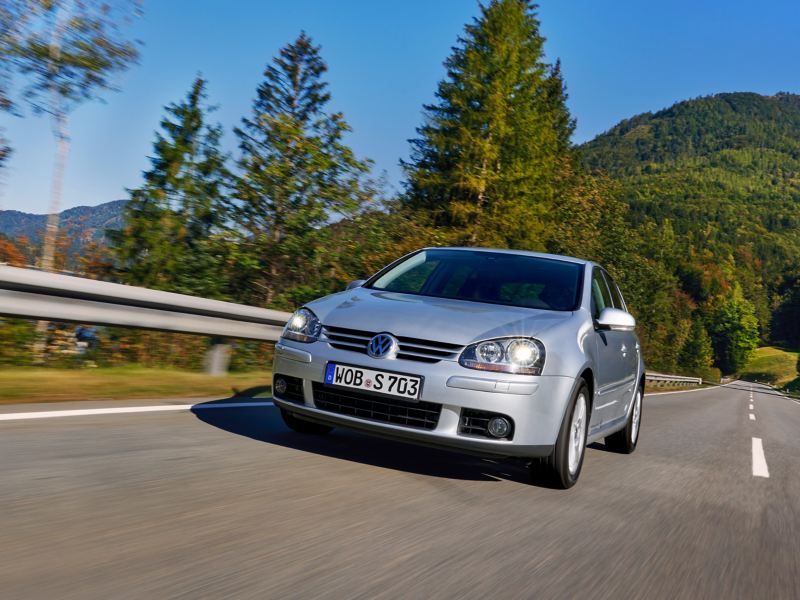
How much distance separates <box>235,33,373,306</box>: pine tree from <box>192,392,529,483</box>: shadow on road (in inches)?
323

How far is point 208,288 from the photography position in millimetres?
12883

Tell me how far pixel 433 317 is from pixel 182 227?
975 centimetres

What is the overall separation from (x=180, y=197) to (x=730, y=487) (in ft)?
34.1

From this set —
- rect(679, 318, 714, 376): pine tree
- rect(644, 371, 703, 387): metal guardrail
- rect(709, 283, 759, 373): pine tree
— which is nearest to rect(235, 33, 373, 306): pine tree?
rect(644, 371, 703, 387): metal guardrail

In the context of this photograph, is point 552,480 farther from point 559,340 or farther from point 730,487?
point 730,487

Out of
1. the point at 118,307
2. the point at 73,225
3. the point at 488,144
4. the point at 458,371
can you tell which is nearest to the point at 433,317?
the point at 458,371

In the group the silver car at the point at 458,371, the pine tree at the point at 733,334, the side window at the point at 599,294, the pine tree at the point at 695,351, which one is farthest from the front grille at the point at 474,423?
the pine tree at the point at 733,334

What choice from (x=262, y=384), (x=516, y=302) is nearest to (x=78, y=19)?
(x=262, y=384)

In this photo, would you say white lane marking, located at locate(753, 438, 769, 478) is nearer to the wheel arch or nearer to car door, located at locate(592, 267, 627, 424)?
car door, located at locate(592, 267, 627, 424)

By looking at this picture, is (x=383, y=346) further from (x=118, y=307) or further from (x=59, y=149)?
(x=59, y=149)

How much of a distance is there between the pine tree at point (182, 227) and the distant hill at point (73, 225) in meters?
0.32

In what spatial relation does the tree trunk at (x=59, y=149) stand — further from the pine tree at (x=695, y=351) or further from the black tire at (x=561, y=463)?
the pine tree at (x=695, y=351)

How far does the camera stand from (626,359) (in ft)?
21.9

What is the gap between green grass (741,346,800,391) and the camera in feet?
468
